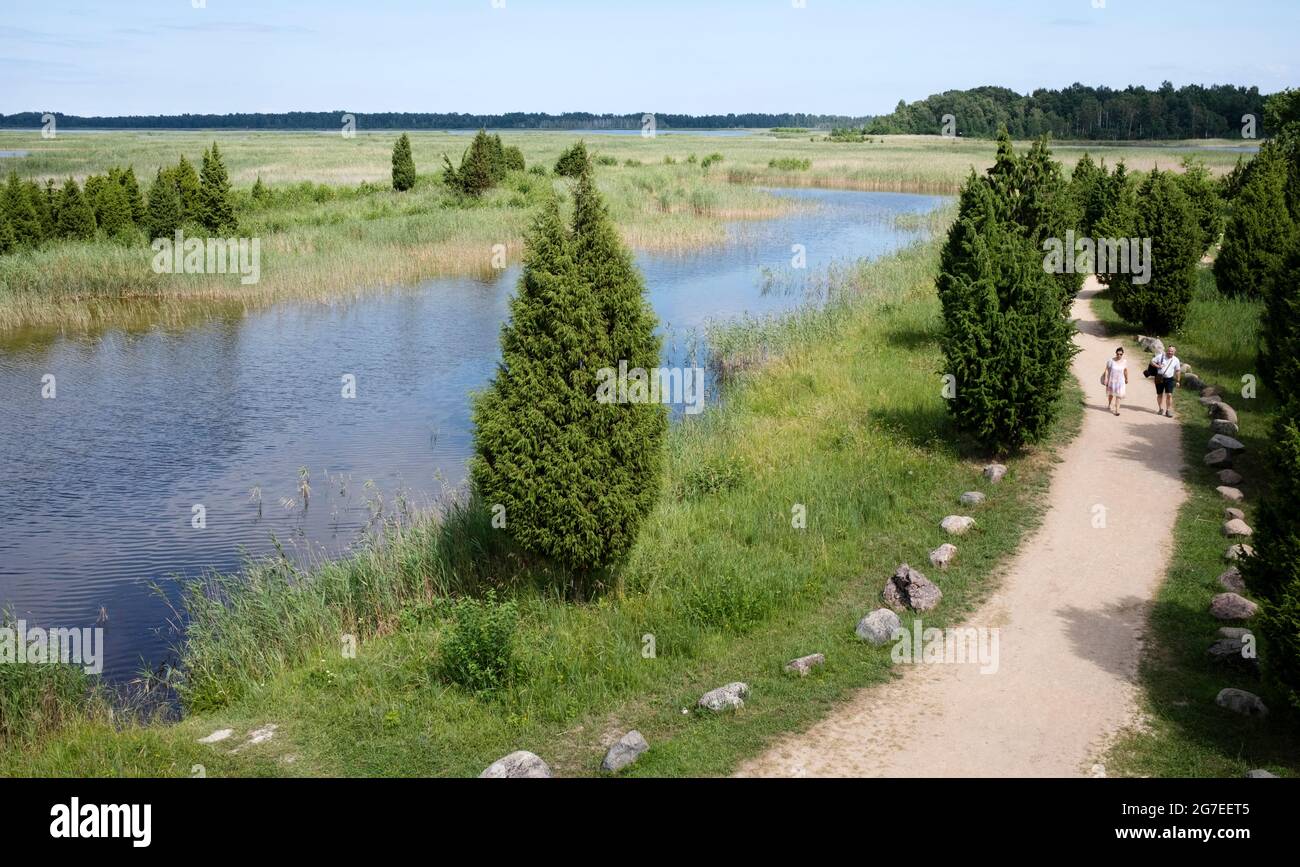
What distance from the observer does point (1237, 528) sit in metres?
13.7

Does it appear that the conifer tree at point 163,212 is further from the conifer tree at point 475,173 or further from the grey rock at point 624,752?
the grey rock at point 624,752

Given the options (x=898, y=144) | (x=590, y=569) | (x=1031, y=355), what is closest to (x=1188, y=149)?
(x=898, y=144)

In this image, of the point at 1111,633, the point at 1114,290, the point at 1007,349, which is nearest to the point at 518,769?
the point at 1111,633

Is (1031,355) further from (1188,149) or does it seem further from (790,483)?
(1188,149)

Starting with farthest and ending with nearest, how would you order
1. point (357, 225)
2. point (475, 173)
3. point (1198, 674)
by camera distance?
point (475, 173) < point (357, 225) < point (1198, 674)

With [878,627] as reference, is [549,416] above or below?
above

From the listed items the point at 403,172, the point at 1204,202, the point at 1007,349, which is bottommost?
the point at 1007,349

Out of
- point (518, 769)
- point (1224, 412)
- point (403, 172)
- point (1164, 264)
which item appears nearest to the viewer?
point (518, 769)

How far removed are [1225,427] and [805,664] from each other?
11.9 meters

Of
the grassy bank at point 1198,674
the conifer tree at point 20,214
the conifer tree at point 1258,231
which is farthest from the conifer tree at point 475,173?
the grassy bank at point 1198,674

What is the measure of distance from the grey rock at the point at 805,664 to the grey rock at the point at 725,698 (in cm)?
77

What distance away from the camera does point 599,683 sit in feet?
34.0

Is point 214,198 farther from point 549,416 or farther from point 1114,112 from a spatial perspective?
point 1114,112

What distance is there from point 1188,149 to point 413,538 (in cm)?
9418
